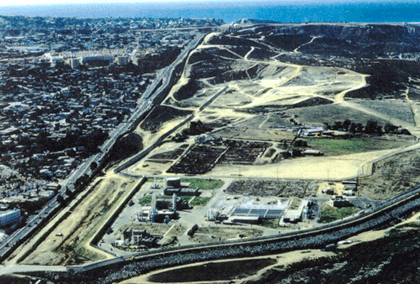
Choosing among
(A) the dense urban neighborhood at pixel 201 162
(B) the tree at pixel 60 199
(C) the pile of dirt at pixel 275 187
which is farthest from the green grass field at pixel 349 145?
(B) the tree at pixel 60 199

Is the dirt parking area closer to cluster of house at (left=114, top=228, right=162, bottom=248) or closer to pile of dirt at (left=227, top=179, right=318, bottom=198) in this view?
cluster of house at (left=114, top=228, right=162, bottom=248)

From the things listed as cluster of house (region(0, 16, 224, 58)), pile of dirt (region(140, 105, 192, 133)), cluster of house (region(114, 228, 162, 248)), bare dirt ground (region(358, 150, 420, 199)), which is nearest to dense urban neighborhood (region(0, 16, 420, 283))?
cluster of house (region(114, 228, 162, 248))

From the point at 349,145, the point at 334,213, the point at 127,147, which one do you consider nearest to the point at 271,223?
the point at 334,213

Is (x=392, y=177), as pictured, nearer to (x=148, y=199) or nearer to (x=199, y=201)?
(x=199, y=201)

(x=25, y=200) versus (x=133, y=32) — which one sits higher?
(x=133, y=32)

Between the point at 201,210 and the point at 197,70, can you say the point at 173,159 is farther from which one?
the point at 197,70

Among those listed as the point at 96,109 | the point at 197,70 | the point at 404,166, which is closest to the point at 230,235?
the point at 404,166

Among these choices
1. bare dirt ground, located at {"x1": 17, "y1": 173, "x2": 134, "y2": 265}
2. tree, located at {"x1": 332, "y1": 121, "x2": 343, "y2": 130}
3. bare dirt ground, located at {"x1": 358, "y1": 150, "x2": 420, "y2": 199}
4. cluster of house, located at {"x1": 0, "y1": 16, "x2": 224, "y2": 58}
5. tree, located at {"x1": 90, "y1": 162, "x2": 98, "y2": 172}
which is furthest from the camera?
cluster of house, located at {"x1": 0, "y1": 16, "x2": 224, "y2": 58}
